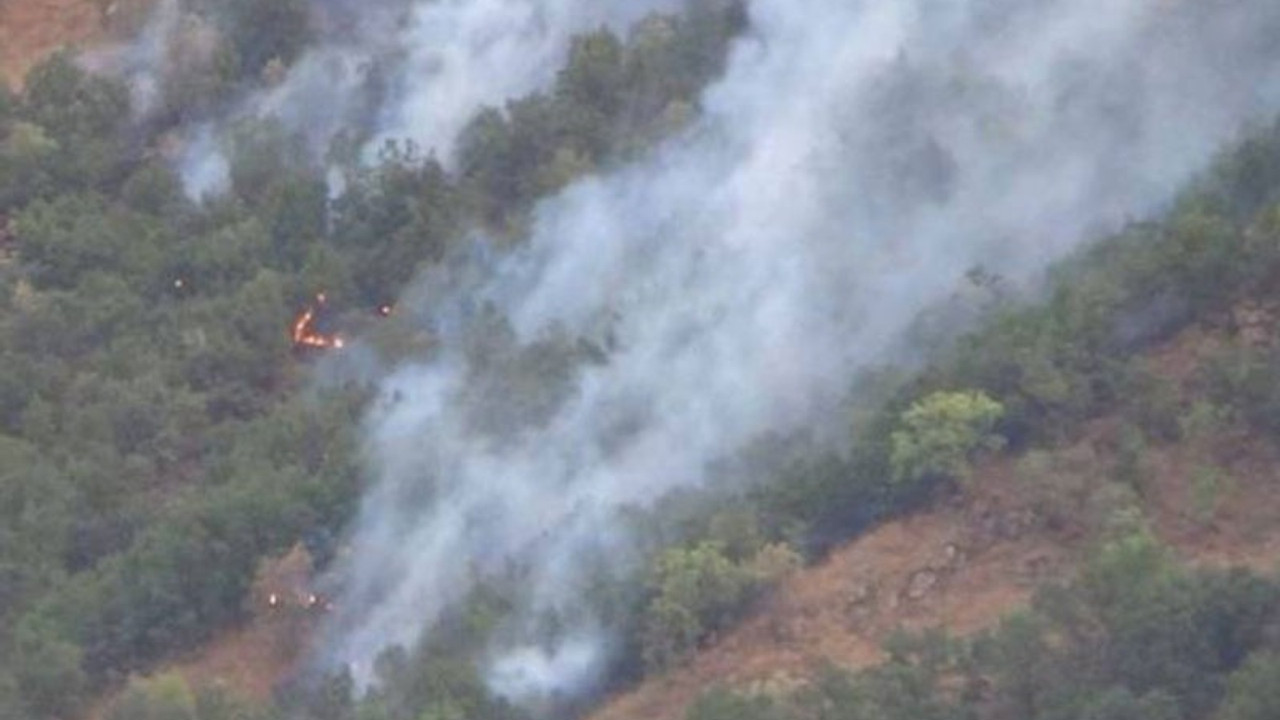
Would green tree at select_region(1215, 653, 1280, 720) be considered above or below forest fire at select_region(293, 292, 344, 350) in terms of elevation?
below

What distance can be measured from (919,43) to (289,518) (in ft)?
22.2

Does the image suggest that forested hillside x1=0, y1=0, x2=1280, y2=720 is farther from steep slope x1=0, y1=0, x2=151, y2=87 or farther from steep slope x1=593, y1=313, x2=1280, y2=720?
steep slope x1=0, y1=0, x2=151, y2=87

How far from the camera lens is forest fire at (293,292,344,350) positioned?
138 ft

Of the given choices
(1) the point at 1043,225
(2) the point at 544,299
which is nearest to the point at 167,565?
(2) the point at 544,299

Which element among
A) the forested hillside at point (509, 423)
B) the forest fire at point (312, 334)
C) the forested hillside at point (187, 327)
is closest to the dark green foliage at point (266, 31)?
the forested hillside at point (187, 327)

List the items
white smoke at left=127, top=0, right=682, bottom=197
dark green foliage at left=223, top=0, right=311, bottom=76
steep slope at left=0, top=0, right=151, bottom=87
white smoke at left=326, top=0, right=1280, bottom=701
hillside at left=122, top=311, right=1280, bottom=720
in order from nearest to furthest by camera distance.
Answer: hillside at left=122, top=311, right=1280, bottom=720 → white smoke at left=326, top=0, right=1280, bottom=701 → white smoke at left=127, top=0, right=682, bottom=197 → dark green foliage at left=223, top=0, right=311, bottom=76 → steep slope at left=0, top=0, right=151, bottom=87

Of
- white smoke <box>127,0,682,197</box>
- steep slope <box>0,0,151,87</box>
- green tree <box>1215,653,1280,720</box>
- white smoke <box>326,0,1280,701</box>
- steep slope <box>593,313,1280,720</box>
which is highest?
steep slope <box>0,0,151,87</box>

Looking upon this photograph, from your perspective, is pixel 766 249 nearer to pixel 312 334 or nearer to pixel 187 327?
pixel 312 334

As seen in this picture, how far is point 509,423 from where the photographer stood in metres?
39.0

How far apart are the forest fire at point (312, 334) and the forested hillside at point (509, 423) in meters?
0.04

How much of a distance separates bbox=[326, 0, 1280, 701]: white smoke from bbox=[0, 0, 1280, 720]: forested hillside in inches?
8.3

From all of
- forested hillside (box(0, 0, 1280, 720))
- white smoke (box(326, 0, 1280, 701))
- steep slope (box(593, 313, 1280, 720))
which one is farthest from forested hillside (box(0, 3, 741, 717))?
steep slope (box(593, 313, 1280, 720))

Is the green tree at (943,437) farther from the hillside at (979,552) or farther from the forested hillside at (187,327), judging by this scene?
the forested hillside at (187,327)

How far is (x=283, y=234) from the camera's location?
43312 millimetres
